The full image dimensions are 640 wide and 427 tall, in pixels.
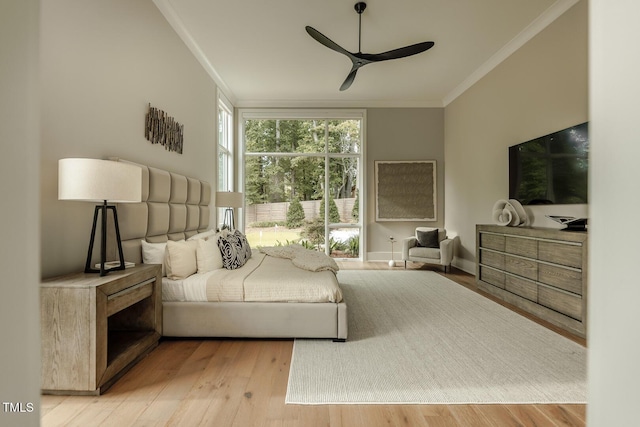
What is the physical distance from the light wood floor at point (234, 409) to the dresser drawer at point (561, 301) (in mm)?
1121

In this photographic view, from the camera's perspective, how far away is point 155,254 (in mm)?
2439

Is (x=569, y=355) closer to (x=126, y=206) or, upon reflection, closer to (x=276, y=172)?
(x=126, y=206)

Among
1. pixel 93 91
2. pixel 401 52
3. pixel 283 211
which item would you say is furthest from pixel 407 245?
pixel 93 91

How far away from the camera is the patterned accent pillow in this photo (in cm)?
279

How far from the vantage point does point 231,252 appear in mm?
2836

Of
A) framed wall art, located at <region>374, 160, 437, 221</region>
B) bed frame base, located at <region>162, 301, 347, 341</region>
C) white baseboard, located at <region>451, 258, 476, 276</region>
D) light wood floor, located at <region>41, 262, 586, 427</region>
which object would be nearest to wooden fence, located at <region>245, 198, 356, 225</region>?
framed wall art, located at <region>374, 160, 437, 221</region>

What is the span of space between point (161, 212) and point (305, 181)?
3.53 metres

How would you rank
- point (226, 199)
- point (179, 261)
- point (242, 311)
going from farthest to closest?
point (226, 199), point (179, 261), point (242, 311)

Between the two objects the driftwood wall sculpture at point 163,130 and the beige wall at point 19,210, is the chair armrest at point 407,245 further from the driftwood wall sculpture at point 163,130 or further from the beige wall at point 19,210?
the beige wall at point 19,210

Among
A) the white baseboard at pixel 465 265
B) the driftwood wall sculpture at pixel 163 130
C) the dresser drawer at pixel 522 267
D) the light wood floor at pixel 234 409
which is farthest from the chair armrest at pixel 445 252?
the driftwood wall sculpture at pixel 163 130

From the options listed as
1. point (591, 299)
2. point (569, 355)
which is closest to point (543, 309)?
point (569, 355)

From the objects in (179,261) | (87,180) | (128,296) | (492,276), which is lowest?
(492,276)

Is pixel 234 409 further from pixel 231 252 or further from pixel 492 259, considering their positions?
pixel 492 259

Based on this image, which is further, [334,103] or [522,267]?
[334,103]
